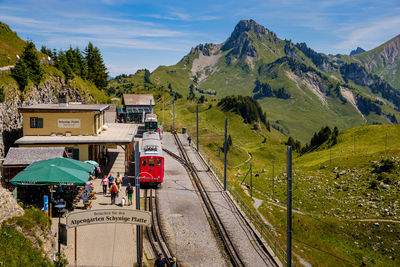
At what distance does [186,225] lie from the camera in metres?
25.5

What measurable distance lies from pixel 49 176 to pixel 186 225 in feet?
34.6

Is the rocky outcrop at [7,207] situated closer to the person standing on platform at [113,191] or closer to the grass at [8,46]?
the person standing on platform at [113,191]

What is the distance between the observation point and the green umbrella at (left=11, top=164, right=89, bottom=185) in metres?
22.5

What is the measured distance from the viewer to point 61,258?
677 inches

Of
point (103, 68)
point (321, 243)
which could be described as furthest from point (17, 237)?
point (103, 68)

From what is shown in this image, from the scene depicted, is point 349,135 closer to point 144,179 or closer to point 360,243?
point 360,243

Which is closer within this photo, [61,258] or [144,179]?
[61,258]

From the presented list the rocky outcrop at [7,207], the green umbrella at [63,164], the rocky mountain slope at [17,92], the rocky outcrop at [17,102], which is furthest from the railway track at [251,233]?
the rocky mountain slope at [17,92]

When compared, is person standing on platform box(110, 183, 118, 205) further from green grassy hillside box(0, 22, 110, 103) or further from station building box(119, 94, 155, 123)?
station building box(119, 94, 155, 123)

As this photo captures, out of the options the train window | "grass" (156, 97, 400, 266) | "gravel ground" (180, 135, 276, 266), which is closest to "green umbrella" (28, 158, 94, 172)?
the train window

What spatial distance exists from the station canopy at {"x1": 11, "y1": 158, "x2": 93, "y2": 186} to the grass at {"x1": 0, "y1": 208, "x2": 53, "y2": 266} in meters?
4.77

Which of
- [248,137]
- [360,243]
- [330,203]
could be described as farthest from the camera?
[248,137]

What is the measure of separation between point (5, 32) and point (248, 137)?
111 metres

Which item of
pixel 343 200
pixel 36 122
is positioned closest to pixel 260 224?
pixel 36 122
